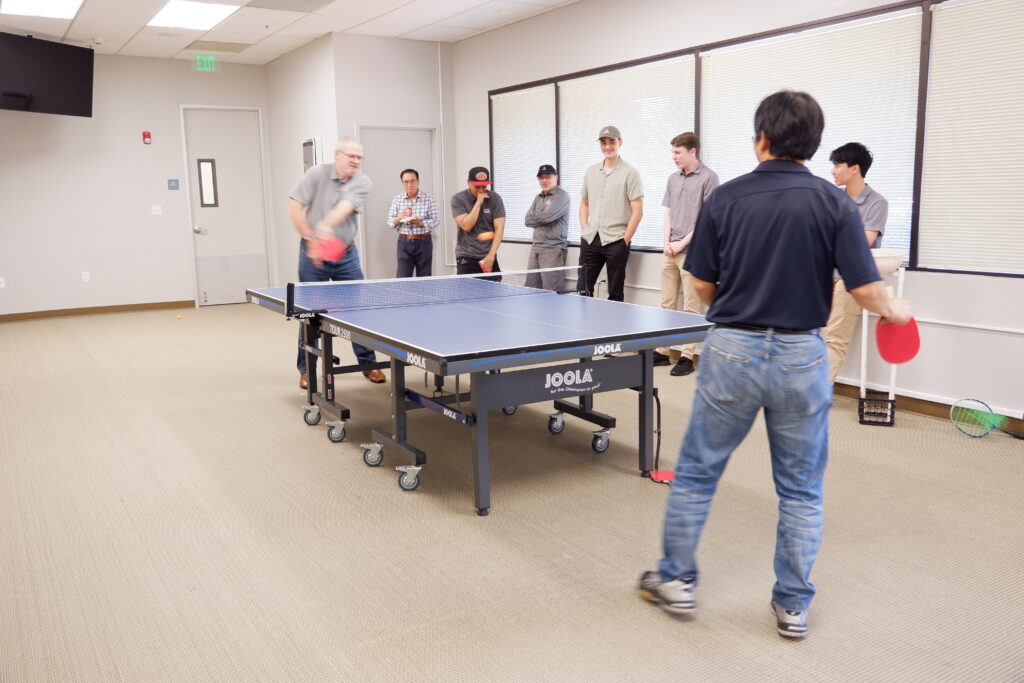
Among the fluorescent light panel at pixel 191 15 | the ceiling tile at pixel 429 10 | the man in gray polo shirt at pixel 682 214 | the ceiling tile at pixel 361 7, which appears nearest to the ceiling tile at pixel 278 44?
the fluorescent light panel at pixel 191 15

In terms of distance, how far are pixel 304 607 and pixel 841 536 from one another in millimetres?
2049

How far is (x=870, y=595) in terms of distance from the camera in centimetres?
274

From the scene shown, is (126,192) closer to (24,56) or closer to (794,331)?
(24,56)

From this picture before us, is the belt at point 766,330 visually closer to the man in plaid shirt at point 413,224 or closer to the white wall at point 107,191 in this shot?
the man in plaid shirt at point 413,224

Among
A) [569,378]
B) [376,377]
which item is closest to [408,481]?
[569,378]

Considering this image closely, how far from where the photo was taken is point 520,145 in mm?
8211

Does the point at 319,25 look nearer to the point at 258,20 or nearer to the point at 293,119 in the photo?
the point at 258,20

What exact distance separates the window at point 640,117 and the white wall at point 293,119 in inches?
107

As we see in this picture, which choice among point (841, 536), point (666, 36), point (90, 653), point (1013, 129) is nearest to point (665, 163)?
point (666, 36)

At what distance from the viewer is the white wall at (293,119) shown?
28.6 ft

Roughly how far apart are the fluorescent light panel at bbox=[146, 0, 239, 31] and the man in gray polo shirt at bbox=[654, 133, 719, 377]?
419cm

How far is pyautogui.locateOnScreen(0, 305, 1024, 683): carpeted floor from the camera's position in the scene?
239cm

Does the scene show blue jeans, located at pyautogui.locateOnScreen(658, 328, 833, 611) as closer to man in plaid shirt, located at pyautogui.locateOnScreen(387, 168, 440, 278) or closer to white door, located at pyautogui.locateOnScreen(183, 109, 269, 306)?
man in plaid shirt, located at pyautogui.locateOnScreen(387, 168, 440, 278)

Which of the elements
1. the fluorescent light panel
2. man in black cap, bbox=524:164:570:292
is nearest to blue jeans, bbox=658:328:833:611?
man in black cap, bbox=524:164:570:292
